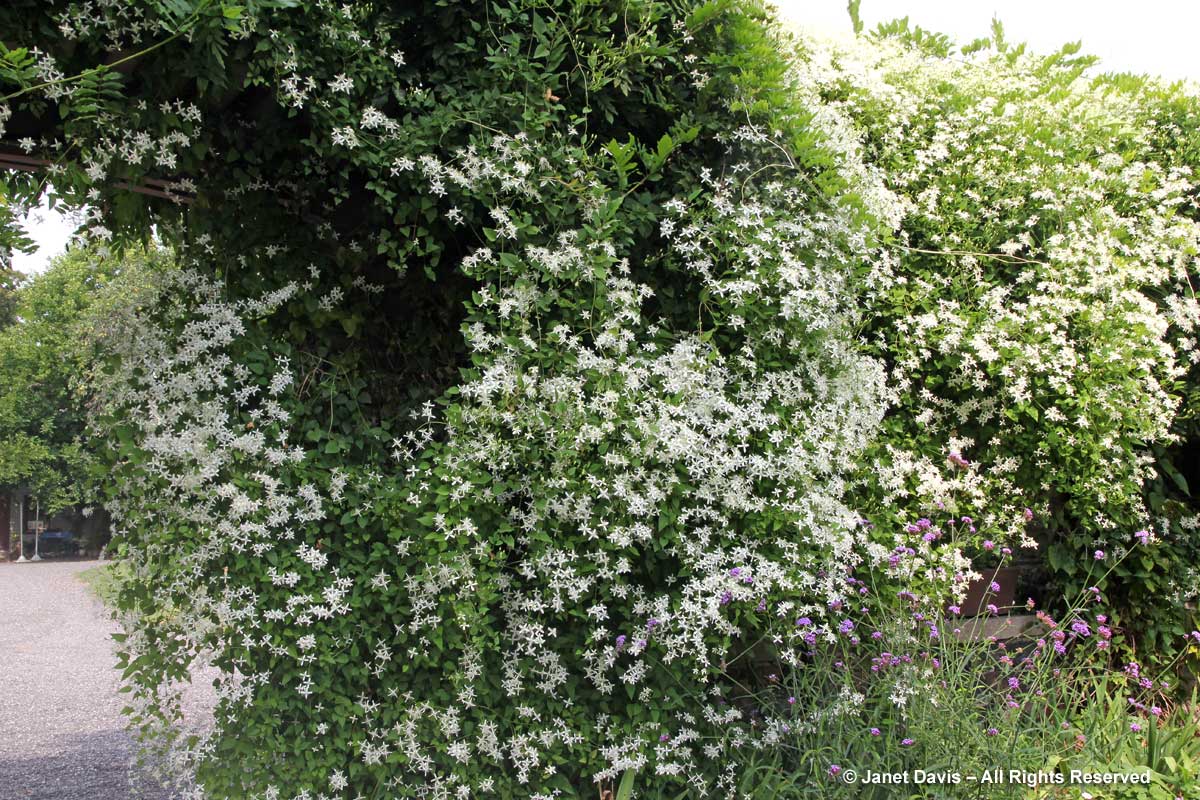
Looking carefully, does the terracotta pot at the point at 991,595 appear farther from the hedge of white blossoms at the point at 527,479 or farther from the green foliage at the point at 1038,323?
the hedge of white blossoms at the point at 527,479

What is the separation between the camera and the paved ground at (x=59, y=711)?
4.45 meters

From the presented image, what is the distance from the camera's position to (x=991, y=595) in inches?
158

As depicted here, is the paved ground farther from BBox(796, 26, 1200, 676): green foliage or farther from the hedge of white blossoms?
BBox(796, 26, 1200, 676): green foliage

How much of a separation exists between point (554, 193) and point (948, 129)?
2.30 m

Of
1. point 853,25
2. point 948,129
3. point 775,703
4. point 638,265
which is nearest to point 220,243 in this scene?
point 638,265

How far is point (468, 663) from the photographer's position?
2.63 metres

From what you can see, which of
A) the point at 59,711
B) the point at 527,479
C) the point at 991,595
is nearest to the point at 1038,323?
the point at 991,595

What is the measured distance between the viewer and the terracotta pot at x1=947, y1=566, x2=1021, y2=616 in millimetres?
4039

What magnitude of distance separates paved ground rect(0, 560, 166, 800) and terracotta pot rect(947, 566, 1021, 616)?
3697 millimetres

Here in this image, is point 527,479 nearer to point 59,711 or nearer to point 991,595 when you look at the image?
point 991,595

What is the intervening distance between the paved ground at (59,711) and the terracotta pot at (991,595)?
12.1ft

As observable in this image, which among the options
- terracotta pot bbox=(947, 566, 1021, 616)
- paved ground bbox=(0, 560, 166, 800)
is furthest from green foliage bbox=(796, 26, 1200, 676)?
paved ground bbox=(0, 560, 166, 800)

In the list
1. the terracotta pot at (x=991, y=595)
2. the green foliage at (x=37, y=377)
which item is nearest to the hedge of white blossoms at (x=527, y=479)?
the terracotta pot at (x=991, y=595)

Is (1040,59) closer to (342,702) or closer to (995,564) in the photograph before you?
(995,564)
